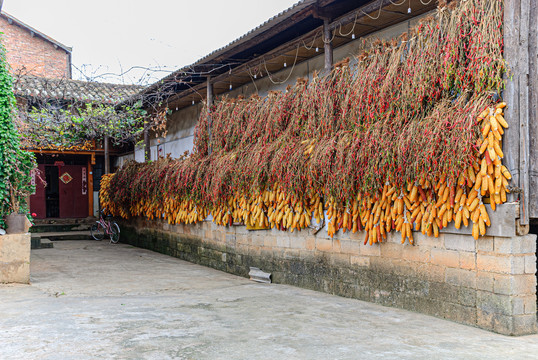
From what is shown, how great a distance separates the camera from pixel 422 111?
5652 millimetres

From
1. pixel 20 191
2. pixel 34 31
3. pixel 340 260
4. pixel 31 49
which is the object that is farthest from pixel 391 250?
pixel 31 49

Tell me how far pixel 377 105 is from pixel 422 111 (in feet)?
2.11

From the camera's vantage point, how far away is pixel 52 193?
1884 cm

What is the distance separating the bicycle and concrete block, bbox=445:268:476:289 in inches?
485

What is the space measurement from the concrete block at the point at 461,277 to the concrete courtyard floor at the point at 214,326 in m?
0.45

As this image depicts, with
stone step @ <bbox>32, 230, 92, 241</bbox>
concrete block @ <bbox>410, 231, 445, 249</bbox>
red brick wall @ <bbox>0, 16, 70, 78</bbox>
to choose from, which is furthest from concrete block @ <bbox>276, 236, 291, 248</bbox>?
red brick wall @ <bbox>0, 16, 70, 78</bbox>

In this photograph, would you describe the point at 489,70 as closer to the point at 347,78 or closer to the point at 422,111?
the point at 422,111

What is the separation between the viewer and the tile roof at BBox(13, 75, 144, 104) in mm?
15344

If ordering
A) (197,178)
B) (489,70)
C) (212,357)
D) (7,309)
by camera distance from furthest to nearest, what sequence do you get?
1. (197,178)
2. (7,309)
3. (489,70)
4. (212,357)

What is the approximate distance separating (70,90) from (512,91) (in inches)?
643

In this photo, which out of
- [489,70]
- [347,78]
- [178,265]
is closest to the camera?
[489,70]

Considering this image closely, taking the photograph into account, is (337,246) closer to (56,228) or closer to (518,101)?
(518,101)

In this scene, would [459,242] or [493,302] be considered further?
[459,242]

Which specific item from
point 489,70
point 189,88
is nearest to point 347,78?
point 489,70
